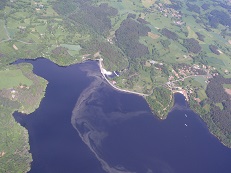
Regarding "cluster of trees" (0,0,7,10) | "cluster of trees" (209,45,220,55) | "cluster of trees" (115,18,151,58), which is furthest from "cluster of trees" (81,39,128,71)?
"cluster of trees" (209,45,220,55)

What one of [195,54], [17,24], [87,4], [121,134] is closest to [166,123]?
[121,134]

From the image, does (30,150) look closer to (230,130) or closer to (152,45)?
(230,130)

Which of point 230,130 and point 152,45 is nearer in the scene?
point 230,130

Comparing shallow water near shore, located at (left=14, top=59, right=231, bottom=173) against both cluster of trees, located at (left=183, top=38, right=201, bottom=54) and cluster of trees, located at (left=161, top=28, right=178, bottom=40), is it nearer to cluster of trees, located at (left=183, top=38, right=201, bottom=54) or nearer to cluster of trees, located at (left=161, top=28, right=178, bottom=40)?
cluster of trees, located at (left=183, top=38, right=201, bottom=54)

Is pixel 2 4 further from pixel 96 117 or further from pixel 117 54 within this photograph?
pixel 96 117

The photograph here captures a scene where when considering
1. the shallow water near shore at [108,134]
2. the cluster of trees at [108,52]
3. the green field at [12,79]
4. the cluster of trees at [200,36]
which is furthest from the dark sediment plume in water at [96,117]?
the cluster of trees at [200,36]

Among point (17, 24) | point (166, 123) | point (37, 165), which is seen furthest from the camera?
point (17, 24)

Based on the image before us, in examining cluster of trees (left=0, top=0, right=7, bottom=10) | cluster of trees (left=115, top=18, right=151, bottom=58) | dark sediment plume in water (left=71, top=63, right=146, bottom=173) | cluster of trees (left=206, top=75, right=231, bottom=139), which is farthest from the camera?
cluster of trees (left=0, top=0, right=7, bottom=10)
